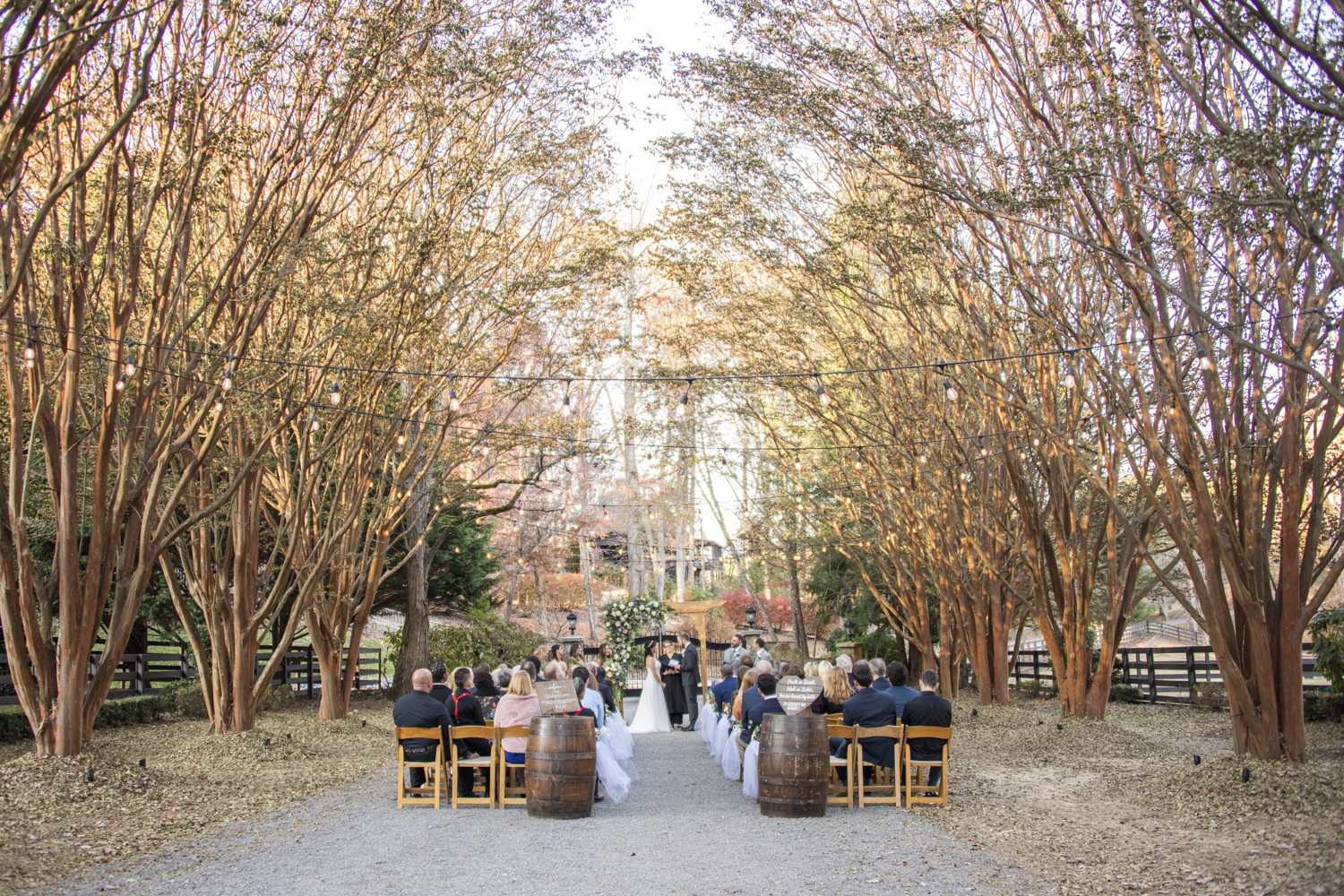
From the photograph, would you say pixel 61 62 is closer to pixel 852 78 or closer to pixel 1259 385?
pixel 852 78

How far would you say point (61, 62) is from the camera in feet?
21.1

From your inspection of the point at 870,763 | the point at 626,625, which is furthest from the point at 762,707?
the point at 626,625

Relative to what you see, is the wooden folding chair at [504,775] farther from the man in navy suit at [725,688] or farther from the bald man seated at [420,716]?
the man in navy suit at [725,688]

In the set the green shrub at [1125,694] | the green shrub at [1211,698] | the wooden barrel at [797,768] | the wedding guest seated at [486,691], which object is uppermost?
the wedding guest seated at [486,691]

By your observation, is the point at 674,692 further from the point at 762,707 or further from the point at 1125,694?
the point at 762,707

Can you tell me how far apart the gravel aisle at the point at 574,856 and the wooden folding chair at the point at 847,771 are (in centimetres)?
23

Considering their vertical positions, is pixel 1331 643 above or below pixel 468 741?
above

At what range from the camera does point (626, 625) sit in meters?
20.2

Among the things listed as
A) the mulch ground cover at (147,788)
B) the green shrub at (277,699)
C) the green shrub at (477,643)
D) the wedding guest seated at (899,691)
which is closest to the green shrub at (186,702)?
the green shrub at (277,699)

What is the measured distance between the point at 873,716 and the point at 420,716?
3.89 m

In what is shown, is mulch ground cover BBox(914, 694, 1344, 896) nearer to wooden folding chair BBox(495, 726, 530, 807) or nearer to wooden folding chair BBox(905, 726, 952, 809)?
wooden folding chair BBox(905, 726, 952, 809)

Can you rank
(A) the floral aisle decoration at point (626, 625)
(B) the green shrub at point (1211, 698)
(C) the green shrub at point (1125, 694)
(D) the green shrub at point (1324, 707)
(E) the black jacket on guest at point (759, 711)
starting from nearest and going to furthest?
(E) the black jacket on guest at point (759, 711), (D) the green shrub at point (1324, 707), (B) the green shrub at point (1211, 698), (C) the green shrub at point (1125, 694), (A) the floral aisle decoration at point (626, 625)

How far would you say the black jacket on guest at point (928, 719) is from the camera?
349 inches

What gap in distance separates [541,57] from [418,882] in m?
10.8
